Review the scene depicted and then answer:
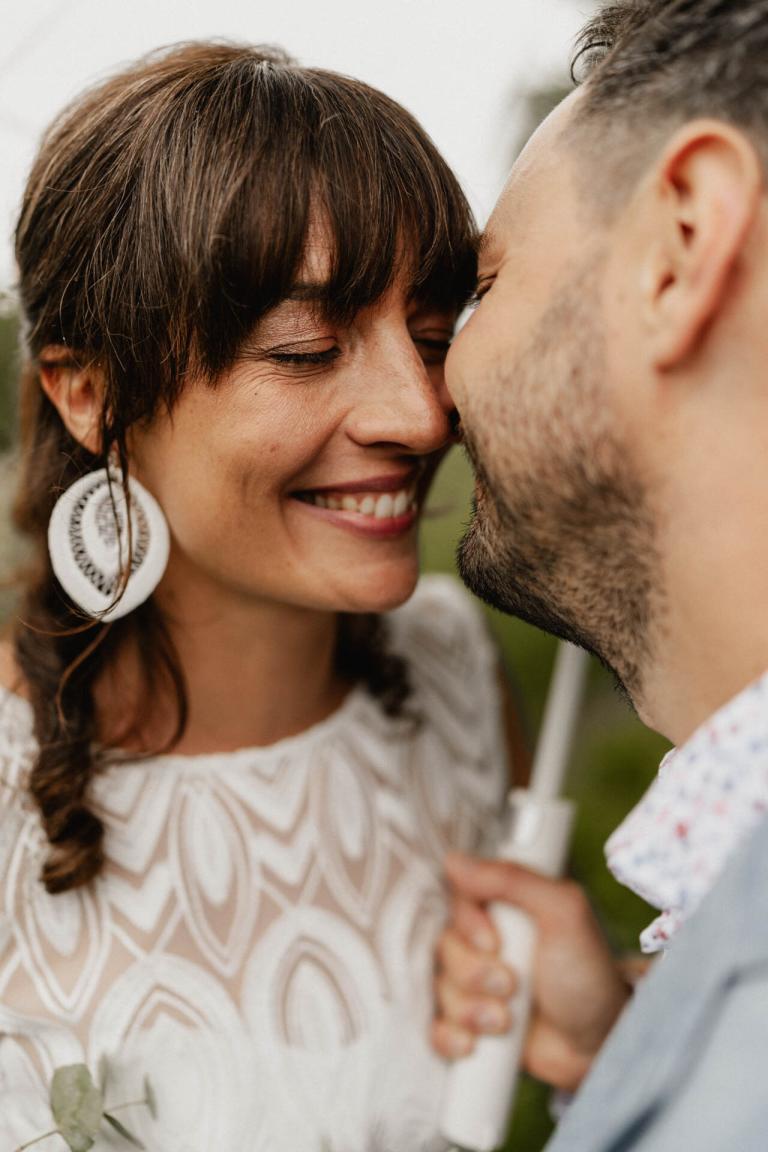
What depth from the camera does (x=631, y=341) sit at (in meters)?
1.32

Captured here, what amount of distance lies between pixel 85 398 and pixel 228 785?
66 cm

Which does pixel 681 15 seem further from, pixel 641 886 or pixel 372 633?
pixel 372 633

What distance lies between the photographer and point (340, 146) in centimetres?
151

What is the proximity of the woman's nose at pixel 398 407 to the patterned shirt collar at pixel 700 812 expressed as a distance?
57 centimetres

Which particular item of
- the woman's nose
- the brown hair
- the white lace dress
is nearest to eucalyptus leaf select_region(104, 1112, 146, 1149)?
the white lace dress

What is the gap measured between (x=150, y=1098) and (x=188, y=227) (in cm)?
119

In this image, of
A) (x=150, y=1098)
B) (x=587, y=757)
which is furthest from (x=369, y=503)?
(x=587, y=757)

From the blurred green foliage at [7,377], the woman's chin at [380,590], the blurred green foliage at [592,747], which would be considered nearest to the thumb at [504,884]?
the woman's chin at [380,590]

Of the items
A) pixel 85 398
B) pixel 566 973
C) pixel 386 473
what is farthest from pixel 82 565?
pixel 566 973

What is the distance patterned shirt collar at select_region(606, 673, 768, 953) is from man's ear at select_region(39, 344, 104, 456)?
0.96 meters

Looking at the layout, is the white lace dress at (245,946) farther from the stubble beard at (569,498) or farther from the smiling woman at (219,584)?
the stubble beard at (569,498)

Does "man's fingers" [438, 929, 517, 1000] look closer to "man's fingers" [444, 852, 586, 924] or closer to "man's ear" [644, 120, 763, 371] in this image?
"man's fingers" [444, 852, 586, 924]

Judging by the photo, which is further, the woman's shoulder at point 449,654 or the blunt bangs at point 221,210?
the woman's shoulder at point 449,654

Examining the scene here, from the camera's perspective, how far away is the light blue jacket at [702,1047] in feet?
3.31
